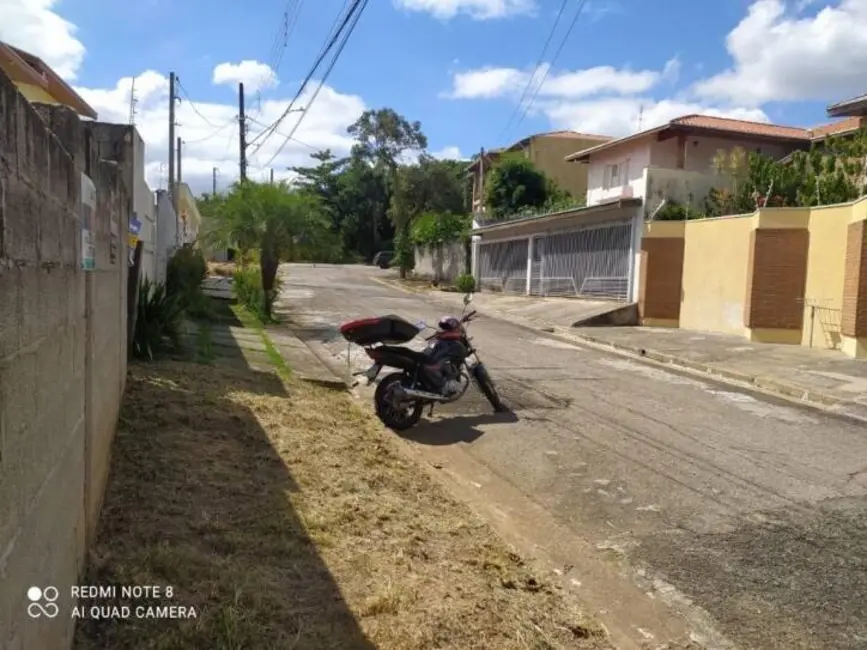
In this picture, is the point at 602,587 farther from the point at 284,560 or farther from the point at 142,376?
the point at 142,376

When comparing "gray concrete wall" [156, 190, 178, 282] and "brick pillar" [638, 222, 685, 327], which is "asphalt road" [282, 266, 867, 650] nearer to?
"gray concrete wall" [156, 190, 178, 282]

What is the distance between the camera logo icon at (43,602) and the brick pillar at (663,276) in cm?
1935

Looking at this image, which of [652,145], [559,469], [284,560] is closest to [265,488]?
[284,560]

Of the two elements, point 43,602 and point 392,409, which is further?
point 392,409

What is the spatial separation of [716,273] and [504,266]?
1475 cm

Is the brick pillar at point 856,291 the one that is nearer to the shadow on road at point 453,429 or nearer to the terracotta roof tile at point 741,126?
the shadow on road at point 453,429

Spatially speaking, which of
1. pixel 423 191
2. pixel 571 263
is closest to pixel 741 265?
pixel 571 263

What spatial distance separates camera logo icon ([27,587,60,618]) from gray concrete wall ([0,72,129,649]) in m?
0.03

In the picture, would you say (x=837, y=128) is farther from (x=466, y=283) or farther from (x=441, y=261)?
(x=441, y=261)

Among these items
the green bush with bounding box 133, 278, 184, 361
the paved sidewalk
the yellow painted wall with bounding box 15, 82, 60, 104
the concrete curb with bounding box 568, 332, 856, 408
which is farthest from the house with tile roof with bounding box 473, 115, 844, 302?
the yellow painted wall with bounding box 15, 82, 60, 104

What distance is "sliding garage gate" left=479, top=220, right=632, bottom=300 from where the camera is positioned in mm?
22297

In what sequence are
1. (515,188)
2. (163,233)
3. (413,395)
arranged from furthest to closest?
(515,188), (163,233), (413,395)

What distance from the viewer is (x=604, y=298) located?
75.2 ft

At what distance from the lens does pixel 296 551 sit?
4008 millimetres
